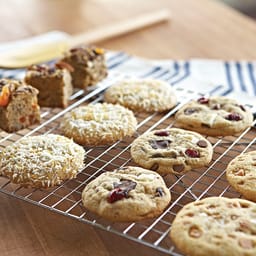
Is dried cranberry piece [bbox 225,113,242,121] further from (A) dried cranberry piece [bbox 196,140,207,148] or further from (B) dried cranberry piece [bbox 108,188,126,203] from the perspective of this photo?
(B) dried cranberry piece [bbox 108,188,126,203]

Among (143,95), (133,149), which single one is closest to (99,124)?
(133,149)

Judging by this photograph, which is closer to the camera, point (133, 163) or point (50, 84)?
point (133, 163)

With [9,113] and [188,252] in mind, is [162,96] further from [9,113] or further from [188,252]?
[188,252]

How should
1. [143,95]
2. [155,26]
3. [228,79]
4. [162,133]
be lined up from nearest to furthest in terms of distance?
[162,133] → [143,95] → [228,79] → [155,26]

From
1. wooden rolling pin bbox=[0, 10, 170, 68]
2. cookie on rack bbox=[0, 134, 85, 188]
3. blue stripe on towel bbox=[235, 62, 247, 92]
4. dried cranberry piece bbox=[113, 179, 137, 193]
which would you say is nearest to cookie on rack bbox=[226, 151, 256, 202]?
dried cranberry piece bbox=[113, 179, 137, 193]

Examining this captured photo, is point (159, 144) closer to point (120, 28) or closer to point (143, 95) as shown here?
point (143, 95)

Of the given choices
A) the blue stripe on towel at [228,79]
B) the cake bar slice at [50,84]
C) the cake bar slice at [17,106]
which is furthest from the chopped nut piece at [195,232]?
the blue stripe on towel at [228,79]
